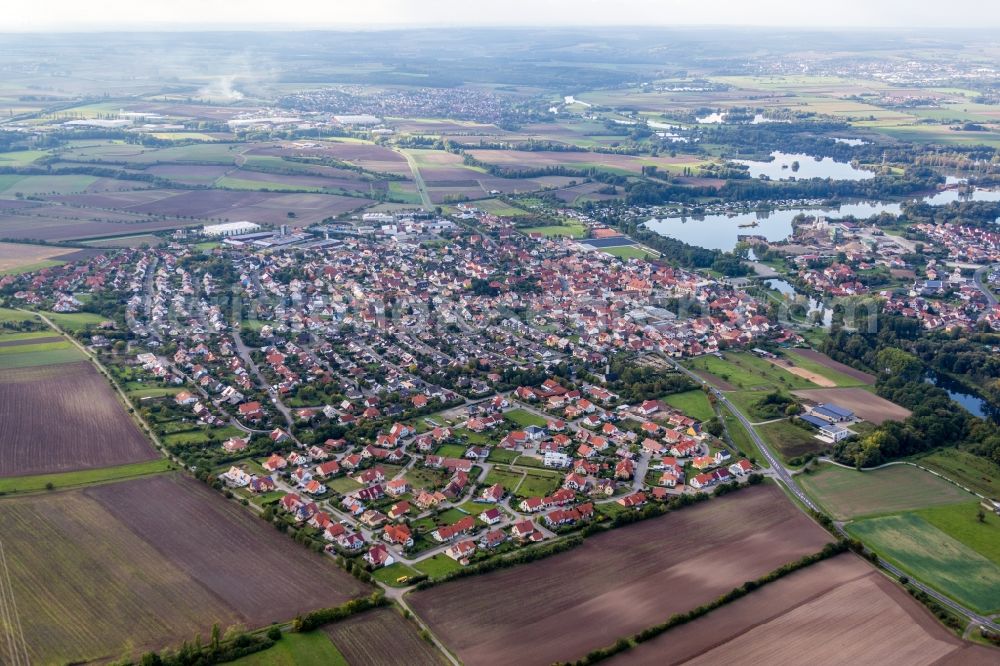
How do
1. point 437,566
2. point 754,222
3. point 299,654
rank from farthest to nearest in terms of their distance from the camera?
point 754,222 → point 437,566 → point 299,654

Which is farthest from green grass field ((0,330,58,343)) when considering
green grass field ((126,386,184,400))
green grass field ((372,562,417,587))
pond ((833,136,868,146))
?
pond ((833,136,868,146))

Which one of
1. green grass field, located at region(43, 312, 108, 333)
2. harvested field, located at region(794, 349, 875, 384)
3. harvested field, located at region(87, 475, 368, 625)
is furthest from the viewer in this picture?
green grass field, located at region(43, 312, 108, 333)

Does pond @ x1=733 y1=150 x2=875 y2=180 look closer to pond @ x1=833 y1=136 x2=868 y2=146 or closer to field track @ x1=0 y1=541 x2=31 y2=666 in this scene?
pond @ x1=833 y1=136 x2=868 y2=146

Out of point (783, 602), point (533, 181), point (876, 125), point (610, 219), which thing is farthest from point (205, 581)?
point (876, 125)

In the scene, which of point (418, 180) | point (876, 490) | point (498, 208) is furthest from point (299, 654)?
point (418, 180)

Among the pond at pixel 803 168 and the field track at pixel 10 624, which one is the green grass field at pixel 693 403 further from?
the pond at pixel 803 168

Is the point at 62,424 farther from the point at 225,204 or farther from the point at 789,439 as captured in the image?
the point at 225,204
